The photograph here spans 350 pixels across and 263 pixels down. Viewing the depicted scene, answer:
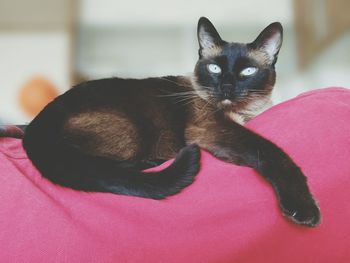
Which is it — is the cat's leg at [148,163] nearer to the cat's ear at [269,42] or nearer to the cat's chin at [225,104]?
the cat's chin at [225,104]

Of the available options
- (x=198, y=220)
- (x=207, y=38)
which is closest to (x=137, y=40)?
(x=207, y=38)

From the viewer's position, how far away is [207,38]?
1.35 m

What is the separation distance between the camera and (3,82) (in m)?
3.15

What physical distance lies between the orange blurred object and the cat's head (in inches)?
70.1

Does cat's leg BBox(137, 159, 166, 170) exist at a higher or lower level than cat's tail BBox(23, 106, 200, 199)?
lower

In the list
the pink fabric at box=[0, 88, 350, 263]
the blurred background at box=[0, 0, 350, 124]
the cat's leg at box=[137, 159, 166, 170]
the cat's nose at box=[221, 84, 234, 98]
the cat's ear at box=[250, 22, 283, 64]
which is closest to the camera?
the pink fabric at box=[0, 88, 350, 263]

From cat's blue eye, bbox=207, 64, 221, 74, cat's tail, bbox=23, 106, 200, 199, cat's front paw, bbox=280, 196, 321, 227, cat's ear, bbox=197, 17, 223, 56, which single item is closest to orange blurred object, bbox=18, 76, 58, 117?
cat's ear, bbox=197, 17, 223, 56

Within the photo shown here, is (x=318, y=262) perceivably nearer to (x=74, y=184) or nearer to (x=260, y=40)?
(x=74, y=184)

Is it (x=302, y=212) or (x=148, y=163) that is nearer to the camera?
(x=302, y=212)

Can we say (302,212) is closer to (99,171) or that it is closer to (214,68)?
(99,171)

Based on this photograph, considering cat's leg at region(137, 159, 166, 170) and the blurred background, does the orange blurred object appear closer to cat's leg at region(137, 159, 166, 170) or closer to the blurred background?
the blurred background

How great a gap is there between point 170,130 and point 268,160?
1.13ft

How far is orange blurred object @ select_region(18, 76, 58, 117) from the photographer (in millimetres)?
2832

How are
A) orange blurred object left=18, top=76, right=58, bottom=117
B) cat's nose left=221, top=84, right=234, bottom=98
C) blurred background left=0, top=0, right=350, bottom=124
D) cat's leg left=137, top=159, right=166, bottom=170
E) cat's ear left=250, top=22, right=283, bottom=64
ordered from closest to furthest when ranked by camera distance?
cat's leg left=137, top=159, right=166, bottom=170 → cat's nose left=221, top=84, right=234, bottom=98 → cat's ear left=250, top=22, right=283, bottom=64 → orange blurred object left=18, top=76, right=58, bottom=117 → blurred background left=0, top=0, right=350, bottom=124
